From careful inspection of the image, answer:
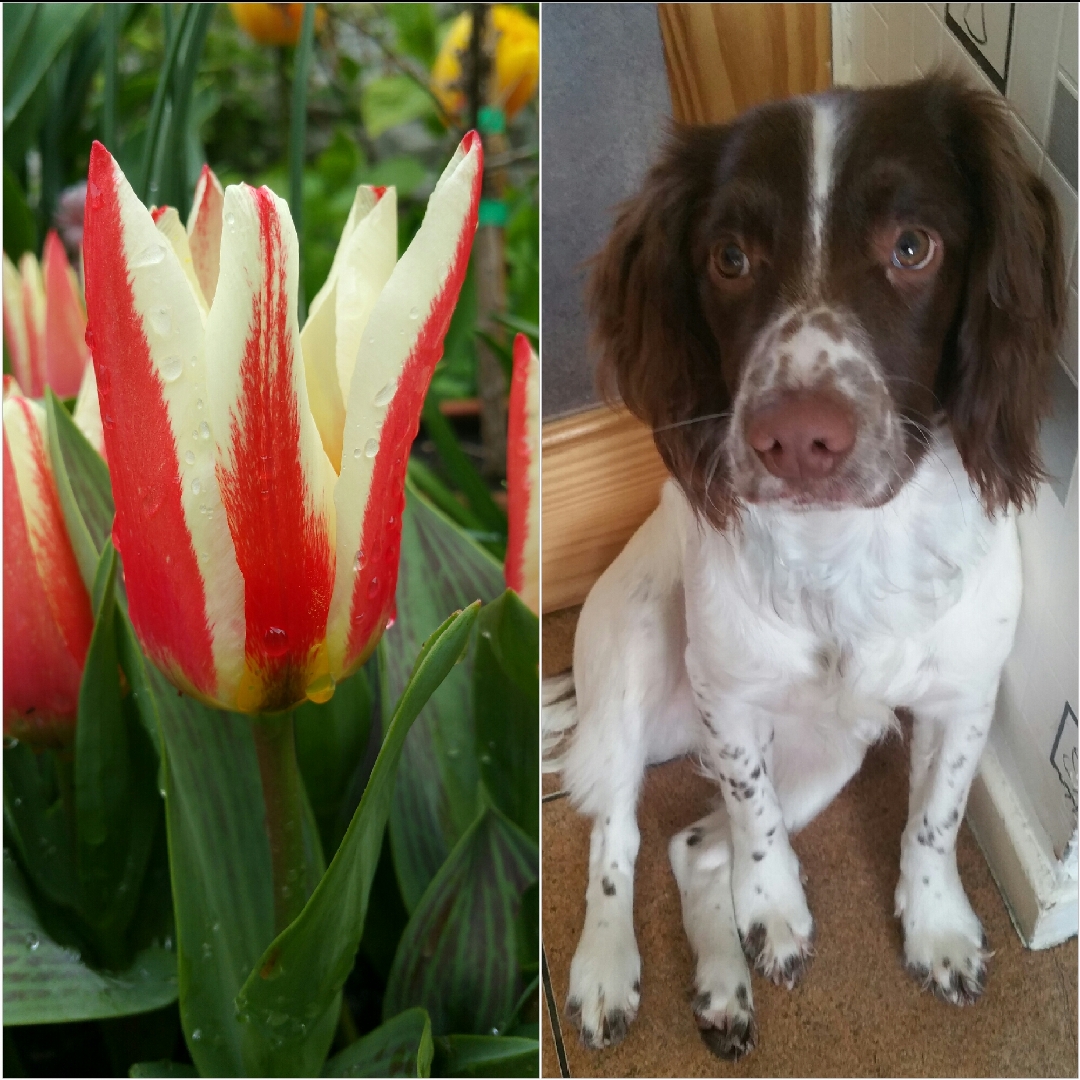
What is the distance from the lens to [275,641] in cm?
29

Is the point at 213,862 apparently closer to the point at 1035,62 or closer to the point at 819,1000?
the point at 819,1000

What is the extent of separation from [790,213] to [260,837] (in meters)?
0.33

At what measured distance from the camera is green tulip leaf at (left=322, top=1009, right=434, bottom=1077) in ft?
1.20

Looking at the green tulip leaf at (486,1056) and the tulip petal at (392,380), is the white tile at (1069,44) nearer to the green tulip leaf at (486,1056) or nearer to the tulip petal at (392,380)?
the tulip petal at (392,380)

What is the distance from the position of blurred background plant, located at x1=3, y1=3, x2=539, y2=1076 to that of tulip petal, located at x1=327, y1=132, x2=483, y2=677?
0.08 m

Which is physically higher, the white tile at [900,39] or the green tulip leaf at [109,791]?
the white tile at [900,39]

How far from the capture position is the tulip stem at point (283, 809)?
0.32 metres

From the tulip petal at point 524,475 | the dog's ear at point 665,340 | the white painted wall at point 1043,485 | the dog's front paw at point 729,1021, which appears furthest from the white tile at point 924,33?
the dog's front paw at point 729,1021

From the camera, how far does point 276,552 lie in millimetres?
276

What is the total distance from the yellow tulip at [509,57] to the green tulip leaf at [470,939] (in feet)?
1.19

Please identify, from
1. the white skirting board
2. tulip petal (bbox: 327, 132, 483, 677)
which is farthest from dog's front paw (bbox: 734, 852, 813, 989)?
tulip petal (bbox: 327, 132, 483, 677)

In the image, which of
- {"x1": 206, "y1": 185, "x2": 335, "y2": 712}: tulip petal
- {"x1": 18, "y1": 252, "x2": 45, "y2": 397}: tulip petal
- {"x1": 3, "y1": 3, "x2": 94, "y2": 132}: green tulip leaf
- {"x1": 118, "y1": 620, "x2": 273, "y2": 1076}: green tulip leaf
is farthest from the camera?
{"x1": 3, "y1": 3, "x2": 94, "y2": 132}: green tulip leaf

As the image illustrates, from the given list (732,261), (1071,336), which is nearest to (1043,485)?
(1071,336)

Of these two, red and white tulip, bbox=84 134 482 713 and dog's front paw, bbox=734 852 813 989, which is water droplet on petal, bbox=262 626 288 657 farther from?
dog's front paw, bbox=734 852 813 989
